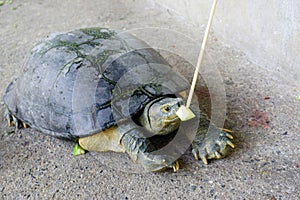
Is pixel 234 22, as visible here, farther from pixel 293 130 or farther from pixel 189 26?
pixel 293 130

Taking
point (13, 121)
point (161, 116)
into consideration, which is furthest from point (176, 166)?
point (13, 121)

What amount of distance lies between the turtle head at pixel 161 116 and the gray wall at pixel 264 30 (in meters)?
1.11

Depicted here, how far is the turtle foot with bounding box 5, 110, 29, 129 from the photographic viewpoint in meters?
2.66

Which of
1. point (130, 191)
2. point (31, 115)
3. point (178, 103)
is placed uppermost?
point (178, 103)

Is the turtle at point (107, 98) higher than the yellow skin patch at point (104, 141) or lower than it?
higher

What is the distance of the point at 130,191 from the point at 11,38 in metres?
2.57

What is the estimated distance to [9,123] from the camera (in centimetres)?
269

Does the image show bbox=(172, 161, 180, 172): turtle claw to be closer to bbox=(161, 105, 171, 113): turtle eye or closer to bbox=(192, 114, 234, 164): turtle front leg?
bbox=(192, 114, 234, 164): turtle front leg

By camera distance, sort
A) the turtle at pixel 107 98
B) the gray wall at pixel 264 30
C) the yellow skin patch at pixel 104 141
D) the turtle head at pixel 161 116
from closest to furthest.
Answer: the turtle head at pixel 161 116
the turtle at pixel 107 98
the yellow skin patch at pixel 104 141
the gray wall at pixel 264 30

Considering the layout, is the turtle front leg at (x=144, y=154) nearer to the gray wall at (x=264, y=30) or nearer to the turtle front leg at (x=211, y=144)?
the turtle front leg at (x=211, y=144)

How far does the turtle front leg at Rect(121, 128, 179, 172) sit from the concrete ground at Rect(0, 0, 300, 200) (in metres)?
0.08

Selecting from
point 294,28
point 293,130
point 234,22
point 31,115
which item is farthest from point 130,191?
point 234,22

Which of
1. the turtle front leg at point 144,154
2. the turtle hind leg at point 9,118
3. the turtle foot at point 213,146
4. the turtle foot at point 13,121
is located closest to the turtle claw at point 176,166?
the turtle front leg at point 144,154

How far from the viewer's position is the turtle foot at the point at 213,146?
7.09ft
